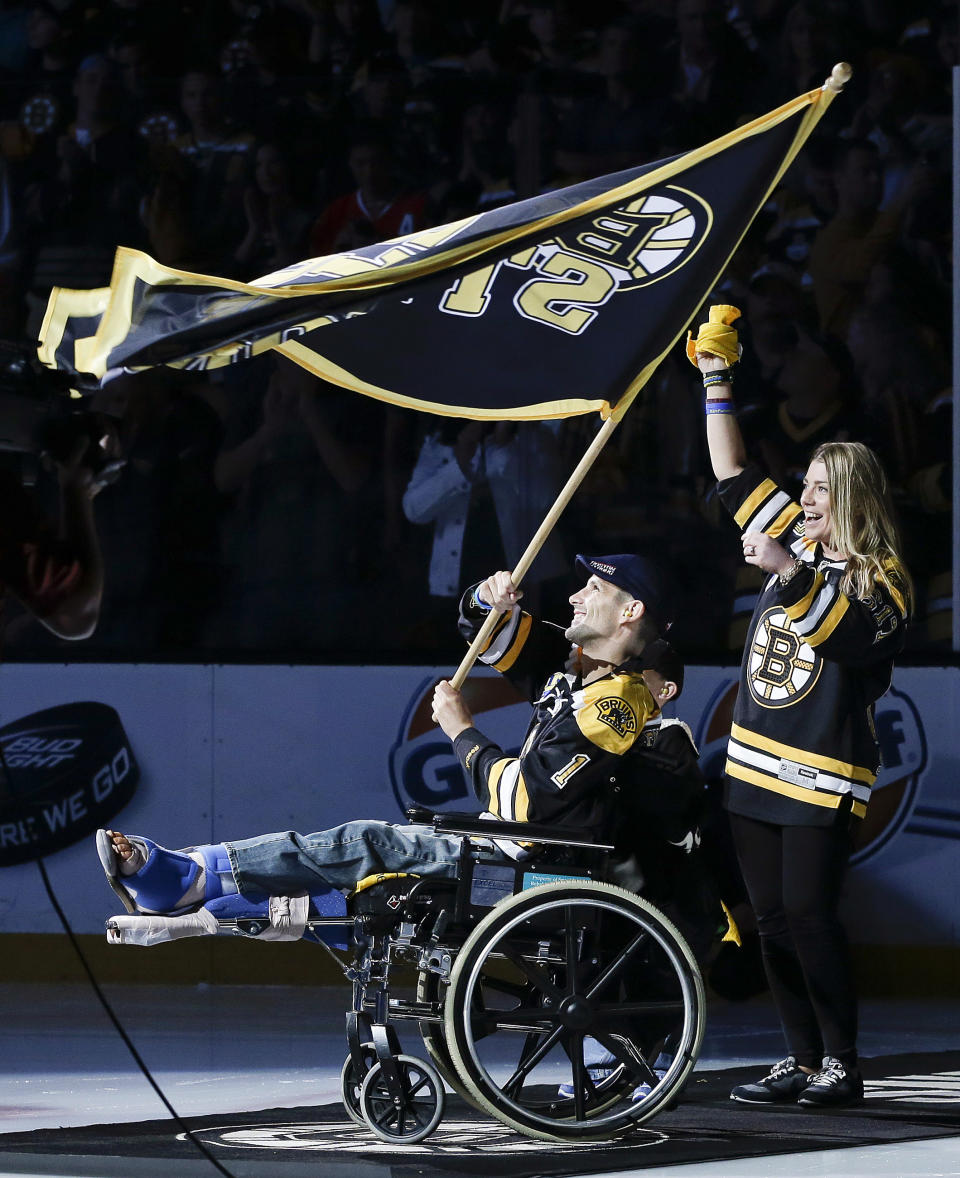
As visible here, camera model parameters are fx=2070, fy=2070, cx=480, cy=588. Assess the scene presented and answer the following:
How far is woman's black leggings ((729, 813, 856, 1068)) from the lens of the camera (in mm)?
5062

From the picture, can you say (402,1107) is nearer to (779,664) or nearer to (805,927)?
(805,927)

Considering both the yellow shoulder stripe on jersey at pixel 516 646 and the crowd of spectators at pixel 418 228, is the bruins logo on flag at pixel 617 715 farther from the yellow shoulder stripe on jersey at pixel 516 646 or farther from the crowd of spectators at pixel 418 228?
the crowd of spectators at pixel 418 228

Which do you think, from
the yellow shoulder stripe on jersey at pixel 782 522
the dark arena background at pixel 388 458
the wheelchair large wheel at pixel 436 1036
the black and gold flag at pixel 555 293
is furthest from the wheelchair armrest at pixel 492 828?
the dark arena background at pixel 388 458

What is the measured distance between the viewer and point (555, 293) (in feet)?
16.6

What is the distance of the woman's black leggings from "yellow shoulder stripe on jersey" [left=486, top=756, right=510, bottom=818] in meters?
0.74

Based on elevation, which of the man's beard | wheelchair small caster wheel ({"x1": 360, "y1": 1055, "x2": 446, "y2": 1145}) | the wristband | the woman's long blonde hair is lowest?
wheelchair small caster wheel ({"x1": 360, "y1": 1055, "x2": 446, "y2": 1145})

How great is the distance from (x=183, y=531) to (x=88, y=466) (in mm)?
3217

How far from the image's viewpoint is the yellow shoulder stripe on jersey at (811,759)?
16.8 feet

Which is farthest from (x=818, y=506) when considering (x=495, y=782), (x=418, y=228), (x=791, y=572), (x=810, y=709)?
(x=418, y=228)

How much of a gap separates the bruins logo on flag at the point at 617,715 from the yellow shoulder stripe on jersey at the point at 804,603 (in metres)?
0.45

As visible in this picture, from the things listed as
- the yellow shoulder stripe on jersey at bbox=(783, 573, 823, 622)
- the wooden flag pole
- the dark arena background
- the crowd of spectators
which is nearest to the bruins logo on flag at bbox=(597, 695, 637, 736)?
the wooden flag pole

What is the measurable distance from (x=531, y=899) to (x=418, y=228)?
12.1ft

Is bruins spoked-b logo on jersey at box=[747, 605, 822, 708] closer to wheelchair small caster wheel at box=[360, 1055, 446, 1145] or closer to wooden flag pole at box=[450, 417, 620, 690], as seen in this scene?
wooden flag pole at box=[450, 417, 620, 690]

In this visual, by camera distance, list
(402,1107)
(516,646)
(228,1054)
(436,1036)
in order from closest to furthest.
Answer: (402,1107)
(436,1036)
(516,646)
(228,1054)
